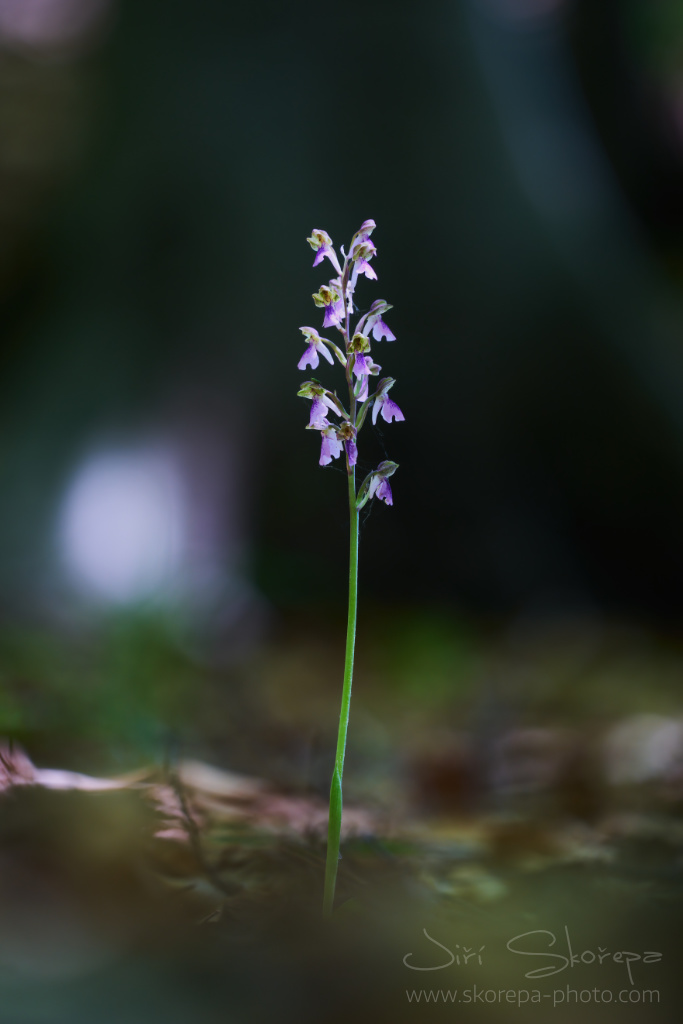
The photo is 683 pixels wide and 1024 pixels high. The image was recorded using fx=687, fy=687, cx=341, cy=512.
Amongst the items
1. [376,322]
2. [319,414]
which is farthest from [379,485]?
[376,322]

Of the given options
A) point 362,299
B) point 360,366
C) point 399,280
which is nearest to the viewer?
point 360,366

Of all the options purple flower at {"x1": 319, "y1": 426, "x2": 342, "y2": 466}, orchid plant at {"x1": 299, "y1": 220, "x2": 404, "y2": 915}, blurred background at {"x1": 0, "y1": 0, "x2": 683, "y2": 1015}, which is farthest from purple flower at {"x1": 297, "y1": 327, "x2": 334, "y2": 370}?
blurred background at {"x1": 0, "y1": 0, "x2": 683, "y2": 1015}

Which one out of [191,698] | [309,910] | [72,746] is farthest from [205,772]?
[191,698]

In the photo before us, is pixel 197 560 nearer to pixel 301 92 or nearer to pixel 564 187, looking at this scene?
pixel 301 92

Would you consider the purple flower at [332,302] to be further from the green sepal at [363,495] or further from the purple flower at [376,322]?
the green sepal at [363,495]

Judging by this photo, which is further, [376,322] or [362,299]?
[362,299]

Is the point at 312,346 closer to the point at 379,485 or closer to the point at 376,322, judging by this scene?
the point at 376,322

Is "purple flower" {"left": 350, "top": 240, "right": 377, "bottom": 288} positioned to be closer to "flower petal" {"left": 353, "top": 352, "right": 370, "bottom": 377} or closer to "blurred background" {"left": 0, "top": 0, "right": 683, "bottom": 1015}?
"flower petal" {"left": 353, "top": 352, "right": 370, "bottom": 377}

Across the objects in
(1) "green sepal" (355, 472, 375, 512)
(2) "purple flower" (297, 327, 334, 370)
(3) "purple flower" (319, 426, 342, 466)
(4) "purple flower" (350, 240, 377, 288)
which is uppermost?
(4) "purple flower" (350, 240, 377, 288)

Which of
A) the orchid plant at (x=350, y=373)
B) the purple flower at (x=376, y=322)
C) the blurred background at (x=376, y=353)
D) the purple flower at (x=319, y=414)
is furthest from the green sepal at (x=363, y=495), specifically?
the blurred background at (x=376, y=353)
